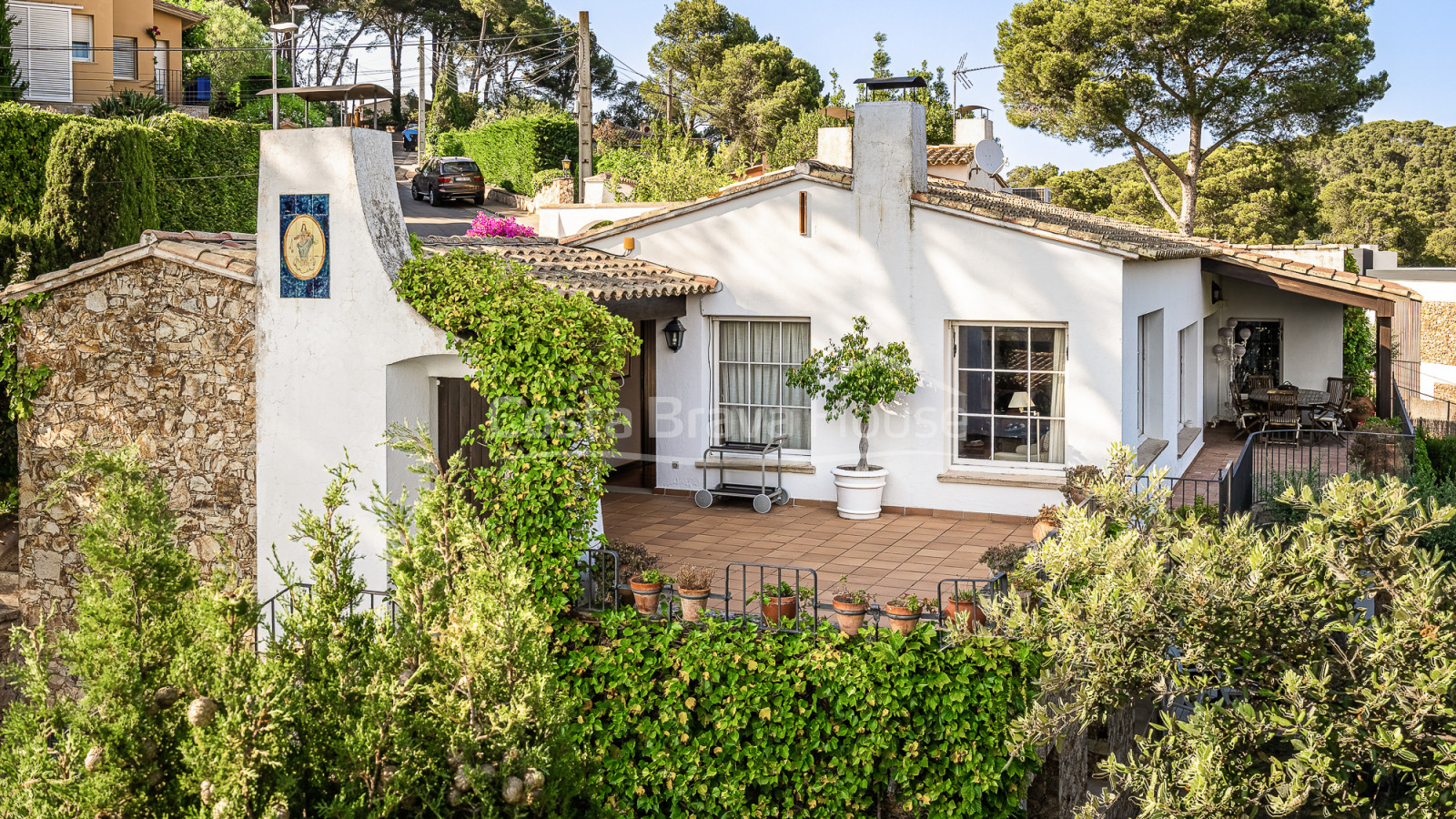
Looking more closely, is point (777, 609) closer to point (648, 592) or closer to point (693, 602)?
point (693, 602)

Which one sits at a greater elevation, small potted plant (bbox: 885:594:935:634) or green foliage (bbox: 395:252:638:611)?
green foliage (bbox: 395:252:638:611)

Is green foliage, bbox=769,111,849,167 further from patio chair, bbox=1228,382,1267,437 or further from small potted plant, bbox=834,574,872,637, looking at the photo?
small potted plant, bbox=834,574,872,637

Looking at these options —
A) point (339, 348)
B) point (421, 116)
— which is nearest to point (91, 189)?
point (339, 348)

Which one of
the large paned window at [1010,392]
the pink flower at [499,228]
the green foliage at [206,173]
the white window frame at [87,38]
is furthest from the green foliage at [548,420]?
the white window frame at [87,38]

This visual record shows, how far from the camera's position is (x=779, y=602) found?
7.76 meters

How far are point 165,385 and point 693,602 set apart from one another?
16.5 feet

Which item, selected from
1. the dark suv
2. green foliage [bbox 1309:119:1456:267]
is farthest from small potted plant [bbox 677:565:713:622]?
green foliage [bbox 1309:119:1456:267]

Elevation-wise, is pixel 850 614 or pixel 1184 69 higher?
pixel 1184 69

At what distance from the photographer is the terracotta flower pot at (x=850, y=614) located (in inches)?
297

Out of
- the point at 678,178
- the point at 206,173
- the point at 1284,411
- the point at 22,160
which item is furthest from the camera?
the point at 678,178

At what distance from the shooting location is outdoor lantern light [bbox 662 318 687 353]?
13047 mm

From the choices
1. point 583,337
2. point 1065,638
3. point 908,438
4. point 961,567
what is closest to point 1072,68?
point 908,438

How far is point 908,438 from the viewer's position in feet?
40.7

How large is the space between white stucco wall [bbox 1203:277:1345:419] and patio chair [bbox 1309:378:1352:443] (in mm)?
750
